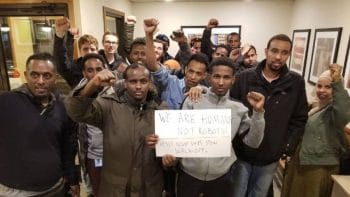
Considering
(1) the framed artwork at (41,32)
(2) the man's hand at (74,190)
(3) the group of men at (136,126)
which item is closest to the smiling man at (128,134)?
(3) the group of men at (136,126)

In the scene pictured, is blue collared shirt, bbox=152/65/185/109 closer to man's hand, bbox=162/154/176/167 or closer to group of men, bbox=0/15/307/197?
group of men, bbox=0/15/307/197

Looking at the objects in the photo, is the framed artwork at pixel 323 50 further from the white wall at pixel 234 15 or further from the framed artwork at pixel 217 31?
the framed artwork at pixel 217 31

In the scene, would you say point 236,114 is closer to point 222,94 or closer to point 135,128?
point 222,94

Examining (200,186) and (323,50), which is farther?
(323,50)

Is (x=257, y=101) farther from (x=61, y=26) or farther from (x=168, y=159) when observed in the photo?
(x=61, y=26)

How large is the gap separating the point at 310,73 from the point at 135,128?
10.3 ft

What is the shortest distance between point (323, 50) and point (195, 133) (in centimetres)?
271

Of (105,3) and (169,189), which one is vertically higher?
(105,3)

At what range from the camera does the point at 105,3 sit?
11.1ft

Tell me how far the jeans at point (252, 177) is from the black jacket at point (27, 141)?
107 cm

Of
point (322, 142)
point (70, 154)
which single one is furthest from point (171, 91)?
point (322, 142)

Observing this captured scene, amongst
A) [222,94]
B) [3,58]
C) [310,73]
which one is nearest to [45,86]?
[222,94]

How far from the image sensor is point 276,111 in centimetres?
148

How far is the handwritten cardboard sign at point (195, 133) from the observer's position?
3.85 ft
